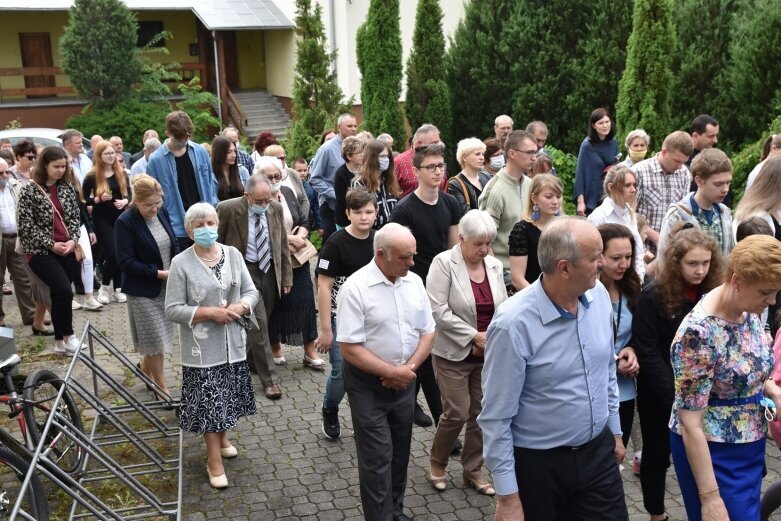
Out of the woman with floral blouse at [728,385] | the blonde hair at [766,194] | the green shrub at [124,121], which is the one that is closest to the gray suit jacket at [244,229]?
the blonde hair at [766,194]

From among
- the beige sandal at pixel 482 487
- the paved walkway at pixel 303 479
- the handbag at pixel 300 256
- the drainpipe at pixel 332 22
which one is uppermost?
the drainpipe at pixel 332 22

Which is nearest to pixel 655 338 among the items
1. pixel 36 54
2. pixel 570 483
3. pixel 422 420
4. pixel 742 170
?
pixel 570 483

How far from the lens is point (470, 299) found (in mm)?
5672

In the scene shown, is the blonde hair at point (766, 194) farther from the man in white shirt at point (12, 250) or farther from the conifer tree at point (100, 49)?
the conifer tree at point (100, 49)

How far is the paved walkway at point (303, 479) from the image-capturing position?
566 cm

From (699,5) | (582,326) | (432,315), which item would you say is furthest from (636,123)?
(582,326)

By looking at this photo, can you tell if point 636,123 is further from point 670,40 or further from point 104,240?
point 104,240

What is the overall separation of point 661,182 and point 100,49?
19982mm

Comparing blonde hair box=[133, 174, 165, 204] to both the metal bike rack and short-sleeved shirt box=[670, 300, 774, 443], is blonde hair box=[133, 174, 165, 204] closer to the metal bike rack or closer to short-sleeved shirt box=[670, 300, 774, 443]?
the metal bike rack

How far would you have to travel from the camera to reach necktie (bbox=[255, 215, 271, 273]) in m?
7.59

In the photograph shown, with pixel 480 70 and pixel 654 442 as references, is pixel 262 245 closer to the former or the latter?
pixel 654 442

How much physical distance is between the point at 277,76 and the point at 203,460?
24.7 metres

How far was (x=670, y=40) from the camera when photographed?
13.3 metres

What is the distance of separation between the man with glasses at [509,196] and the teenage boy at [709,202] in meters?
1.22
